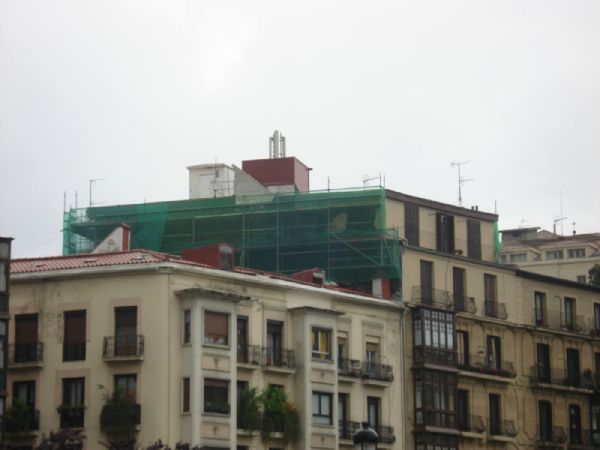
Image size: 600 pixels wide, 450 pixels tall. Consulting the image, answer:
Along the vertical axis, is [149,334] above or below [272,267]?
below

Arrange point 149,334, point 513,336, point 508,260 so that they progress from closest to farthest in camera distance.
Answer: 1. point 149,334
2. point 513,336
3. point 508,260

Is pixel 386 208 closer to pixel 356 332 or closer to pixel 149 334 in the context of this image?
pixel 356 332

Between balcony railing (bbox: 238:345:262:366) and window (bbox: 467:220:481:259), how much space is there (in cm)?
2035

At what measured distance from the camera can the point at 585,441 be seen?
3531 inches

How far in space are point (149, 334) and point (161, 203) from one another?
18.9 meters

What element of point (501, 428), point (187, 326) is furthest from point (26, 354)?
point (501, 428)

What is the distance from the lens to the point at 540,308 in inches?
3501

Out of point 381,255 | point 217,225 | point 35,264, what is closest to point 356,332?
point 381,255

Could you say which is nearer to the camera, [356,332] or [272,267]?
[356,332]

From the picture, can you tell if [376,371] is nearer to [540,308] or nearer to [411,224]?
[411,224]

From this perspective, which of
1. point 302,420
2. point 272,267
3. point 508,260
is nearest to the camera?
point 302,420

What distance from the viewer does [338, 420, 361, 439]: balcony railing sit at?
243 feet

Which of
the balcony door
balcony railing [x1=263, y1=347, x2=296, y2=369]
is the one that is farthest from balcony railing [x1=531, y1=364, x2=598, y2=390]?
the balcony door

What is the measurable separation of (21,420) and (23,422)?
0.43 feet
